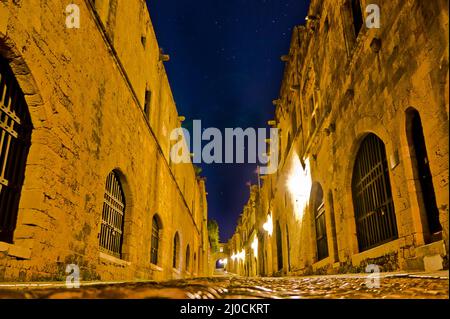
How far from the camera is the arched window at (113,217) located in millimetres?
7711

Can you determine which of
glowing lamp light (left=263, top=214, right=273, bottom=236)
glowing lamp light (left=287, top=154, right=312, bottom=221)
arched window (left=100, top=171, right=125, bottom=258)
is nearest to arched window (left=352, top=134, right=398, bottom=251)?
glowing lamp light (left=287, top=154, right=312, bottom=221)

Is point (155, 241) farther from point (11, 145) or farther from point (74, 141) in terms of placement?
point (11, 145)

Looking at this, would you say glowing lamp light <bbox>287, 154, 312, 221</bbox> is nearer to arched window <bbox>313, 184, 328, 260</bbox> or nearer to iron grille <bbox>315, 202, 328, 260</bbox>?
arched window <bbox>313, 184, 328, 260</bbox>

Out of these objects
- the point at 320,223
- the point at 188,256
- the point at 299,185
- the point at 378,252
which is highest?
the point at 299,185

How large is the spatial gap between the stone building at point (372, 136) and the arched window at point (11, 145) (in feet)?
15.7

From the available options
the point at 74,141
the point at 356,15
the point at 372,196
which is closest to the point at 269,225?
the point at 372,196

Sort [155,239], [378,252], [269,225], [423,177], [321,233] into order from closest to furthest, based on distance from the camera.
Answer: [423,177], [378,252], [321,233], [155,239], [269,225]

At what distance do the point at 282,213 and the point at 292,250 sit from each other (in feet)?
9.19

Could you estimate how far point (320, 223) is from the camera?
11.0m

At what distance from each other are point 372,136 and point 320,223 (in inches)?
183

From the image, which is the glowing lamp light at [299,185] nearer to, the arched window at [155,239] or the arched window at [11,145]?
the arched window at [155,239]

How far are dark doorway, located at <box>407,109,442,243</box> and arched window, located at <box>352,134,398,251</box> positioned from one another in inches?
44.9

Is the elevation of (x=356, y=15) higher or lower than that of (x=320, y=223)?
higher
